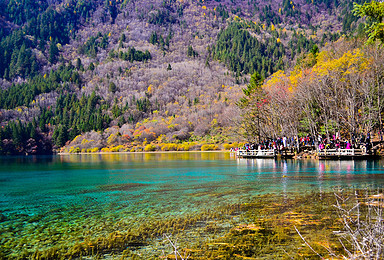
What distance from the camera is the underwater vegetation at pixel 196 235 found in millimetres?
7953

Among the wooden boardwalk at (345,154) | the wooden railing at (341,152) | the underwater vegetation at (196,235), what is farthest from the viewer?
the wooden railing at (341,152)

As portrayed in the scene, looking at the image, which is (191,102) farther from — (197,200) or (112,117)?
(197,200)

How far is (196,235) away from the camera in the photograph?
9398 mm

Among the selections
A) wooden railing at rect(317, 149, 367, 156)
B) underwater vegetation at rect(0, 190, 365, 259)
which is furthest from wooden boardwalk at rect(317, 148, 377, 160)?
underwater vegetation at rect(0, 190, 365, 259)

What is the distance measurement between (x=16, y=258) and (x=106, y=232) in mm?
2707

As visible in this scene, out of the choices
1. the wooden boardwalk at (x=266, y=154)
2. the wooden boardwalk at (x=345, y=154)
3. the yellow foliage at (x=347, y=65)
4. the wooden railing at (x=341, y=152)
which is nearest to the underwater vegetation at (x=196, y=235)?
the wooden boardwalk at (x=345, y=154)

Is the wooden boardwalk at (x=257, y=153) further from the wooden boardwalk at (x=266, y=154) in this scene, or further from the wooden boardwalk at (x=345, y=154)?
the wooden boardwalk at (x=345, y=154)

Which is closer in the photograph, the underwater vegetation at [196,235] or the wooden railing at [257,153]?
the underwater vegetation at [196,235]

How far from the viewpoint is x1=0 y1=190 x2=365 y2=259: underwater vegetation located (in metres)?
7.95

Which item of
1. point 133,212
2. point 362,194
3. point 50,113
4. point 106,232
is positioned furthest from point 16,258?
point 50,113

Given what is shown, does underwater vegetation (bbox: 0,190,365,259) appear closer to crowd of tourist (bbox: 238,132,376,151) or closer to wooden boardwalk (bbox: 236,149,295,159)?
crowd of tourist (bbox: 238,132,376,151)

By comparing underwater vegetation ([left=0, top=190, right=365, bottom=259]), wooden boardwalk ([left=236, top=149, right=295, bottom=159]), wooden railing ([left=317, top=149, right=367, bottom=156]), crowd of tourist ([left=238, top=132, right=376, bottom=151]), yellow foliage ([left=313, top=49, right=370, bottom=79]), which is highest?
yellow foliage ([left=313, top=49, right=370, bottom=79])

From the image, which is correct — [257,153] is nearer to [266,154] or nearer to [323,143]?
[266,154]

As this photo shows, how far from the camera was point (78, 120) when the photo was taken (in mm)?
158750
